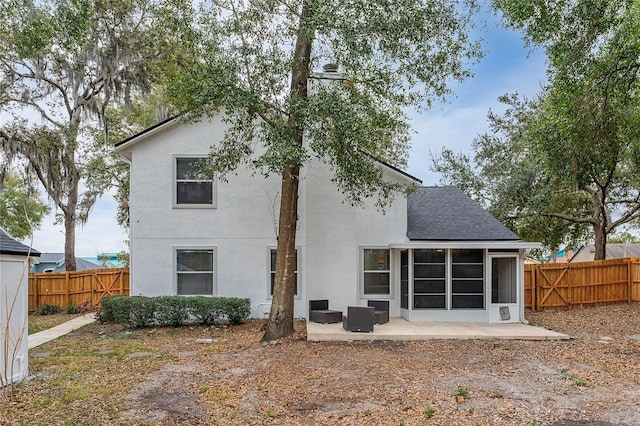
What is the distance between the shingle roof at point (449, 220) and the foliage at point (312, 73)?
251 centimetres

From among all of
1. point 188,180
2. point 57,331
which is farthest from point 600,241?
point 57,331

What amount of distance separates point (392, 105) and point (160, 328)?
798 cm

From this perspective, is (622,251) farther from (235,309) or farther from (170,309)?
(170,309)

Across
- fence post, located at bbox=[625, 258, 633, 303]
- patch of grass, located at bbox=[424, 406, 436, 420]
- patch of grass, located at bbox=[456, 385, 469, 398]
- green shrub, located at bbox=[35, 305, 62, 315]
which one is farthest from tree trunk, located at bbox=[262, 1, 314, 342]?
fence post, located at bbox=[625, 258, 633, 303]

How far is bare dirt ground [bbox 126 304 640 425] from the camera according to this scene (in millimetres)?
5223

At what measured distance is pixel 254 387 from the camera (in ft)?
20.8

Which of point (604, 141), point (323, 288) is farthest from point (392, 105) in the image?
point (604, 141)

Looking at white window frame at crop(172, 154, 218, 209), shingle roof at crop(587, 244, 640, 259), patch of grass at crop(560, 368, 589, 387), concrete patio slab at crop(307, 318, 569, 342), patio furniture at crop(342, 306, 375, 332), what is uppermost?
white window frame at crop(172, 154, 218, 209)

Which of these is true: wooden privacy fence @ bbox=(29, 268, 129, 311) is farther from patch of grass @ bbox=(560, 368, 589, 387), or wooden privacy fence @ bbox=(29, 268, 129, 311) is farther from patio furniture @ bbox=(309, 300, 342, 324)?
patch of grass @ bbox=(560, 368, 589, 387)

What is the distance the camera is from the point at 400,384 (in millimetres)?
6367

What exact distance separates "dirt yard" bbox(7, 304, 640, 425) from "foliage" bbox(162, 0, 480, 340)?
1861mm

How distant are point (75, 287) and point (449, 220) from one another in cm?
1340

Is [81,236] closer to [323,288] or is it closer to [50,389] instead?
[323,288]

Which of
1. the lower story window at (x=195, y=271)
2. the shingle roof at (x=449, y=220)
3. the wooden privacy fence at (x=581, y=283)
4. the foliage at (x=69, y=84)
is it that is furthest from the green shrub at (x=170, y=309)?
the wooden privacy fence at (x=581, y=283)
